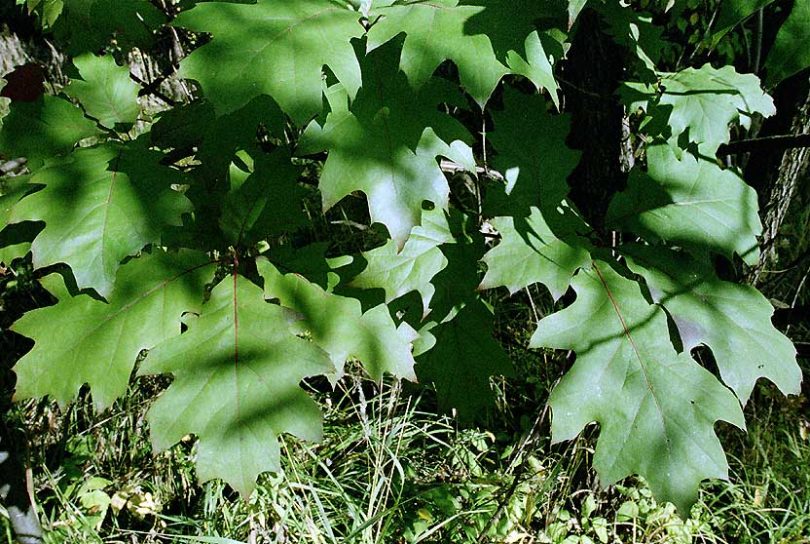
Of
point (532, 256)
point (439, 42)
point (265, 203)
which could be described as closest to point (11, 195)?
point (265, 203)

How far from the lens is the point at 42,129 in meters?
1.13

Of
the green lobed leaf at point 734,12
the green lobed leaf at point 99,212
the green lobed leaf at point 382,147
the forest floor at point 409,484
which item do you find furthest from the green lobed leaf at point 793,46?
the forest floor at point 409,484

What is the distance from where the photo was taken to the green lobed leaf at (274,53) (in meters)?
0.86

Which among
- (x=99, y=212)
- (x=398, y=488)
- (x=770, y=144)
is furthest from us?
(x=398, y=488)

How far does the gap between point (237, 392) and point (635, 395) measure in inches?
→ 26.0

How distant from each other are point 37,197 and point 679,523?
2.10 meters

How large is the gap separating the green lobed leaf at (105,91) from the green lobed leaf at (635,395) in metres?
0.88

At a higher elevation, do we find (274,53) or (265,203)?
(274,53)

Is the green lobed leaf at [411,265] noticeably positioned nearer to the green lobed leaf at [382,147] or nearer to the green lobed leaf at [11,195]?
the green lobed leaf at [382,147]

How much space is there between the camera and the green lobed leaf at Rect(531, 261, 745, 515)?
1.08 m

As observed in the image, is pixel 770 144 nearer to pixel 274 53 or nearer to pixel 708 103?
pixel 708 103

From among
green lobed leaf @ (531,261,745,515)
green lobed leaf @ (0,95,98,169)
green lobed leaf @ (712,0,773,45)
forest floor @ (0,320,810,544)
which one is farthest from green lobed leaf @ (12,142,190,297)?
forest floor @ (0,320,810,544)

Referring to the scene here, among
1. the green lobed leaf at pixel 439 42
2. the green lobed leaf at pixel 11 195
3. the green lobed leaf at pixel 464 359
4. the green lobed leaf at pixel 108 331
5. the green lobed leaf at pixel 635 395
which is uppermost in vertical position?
the green lobed leaf at pixel 439 42

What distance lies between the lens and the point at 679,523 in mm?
2145
